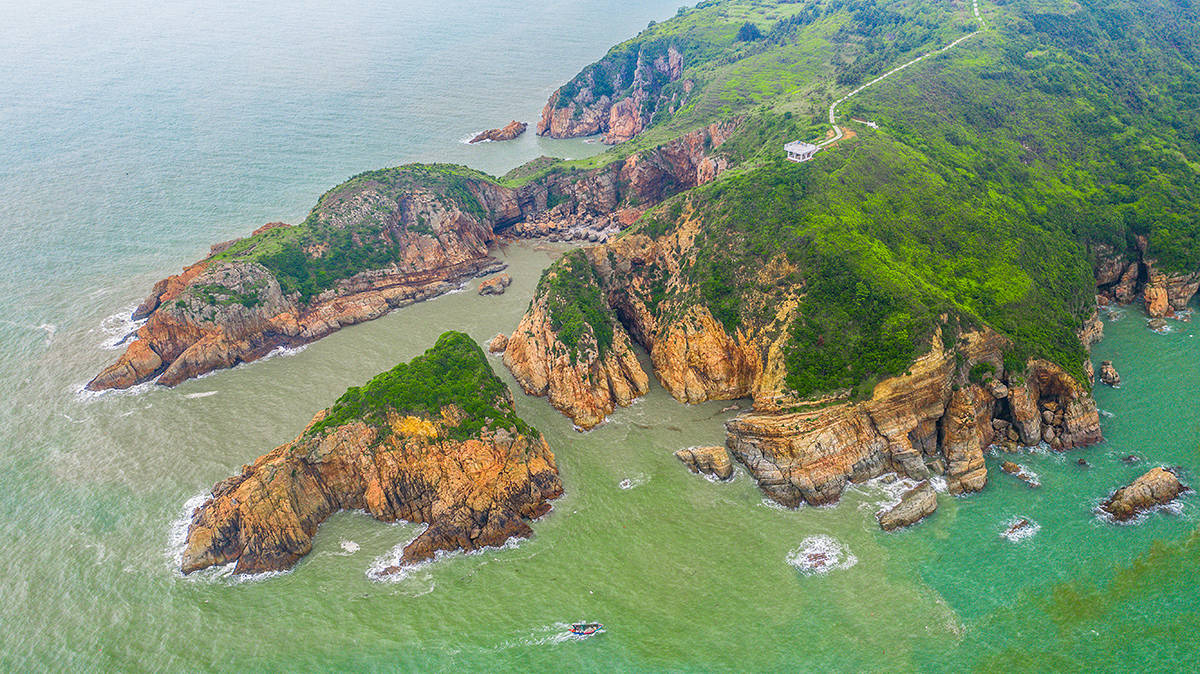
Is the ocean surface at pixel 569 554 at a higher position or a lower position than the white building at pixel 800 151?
lower

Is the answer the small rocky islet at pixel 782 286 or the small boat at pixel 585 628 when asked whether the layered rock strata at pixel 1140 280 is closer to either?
the small rocky islet at pixel 782 286

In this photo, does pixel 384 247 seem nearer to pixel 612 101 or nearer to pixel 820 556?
pixel 820 556

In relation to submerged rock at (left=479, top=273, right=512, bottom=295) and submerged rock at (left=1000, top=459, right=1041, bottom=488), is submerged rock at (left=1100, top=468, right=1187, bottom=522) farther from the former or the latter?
submerged rock at (left=479, top=273, right=512, bottom=295)

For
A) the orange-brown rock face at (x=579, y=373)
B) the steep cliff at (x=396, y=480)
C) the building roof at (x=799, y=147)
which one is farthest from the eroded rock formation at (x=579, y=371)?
the building roof at (x=799, y=147)

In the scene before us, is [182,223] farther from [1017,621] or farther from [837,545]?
[1017,621]

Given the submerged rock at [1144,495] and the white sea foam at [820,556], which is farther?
the submerged rock at [1144,495]

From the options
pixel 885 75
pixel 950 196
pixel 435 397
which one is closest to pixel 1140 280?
pixel 950 196

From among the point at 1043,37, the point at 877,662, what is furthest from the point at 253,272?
the point at 1043,37
